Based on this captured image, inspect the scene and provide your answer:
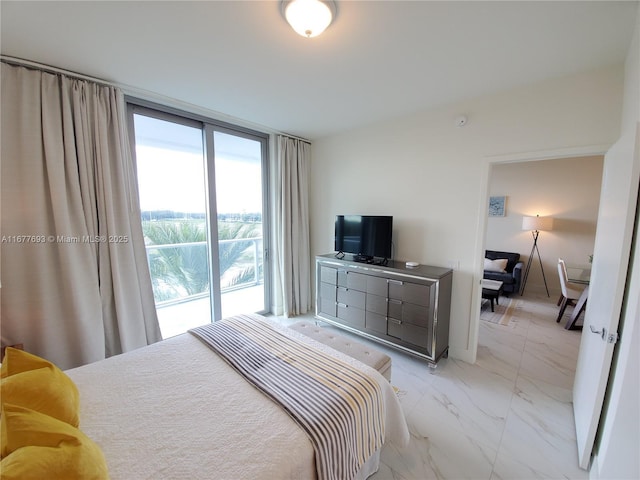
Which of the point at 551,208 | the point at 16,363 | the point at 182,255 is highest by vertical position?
the point at 551,208

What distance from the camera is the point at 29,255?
6.09 feet

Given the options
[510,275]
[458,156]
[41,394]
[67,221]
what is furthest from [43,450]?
[510,275]

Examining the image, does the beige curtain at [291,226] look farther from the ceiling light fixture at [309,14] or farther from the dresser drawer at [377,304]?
the ceiling light fixture at [309,14]

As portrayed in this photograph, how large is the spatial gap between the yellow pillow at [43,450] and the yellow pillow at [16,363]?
40 centimetres

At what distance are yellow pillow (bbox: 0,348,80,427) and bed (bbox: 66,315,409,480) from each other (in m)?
0.16

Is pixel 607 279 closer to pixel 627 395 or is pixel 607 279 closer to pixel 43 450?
pixel 627 395

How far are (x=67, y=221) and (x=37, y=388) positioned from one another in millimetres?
1427

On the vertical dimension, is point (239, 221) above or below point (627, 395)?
above

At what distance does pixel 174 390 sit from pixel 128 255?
1464mm

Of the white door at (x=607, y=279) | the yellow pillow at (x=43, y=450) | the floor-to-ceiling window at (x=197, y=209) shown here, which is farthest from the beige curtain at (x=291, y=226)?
the white door at (x=607, y=279)

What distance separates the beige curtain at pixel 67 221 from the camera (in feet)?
5.90

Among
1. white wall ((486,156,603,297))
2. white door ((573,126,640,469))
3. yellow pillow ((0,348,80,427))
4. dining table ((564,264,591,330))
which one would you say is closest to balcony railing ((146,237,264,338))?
yellow pillow ((0,348,80,427))

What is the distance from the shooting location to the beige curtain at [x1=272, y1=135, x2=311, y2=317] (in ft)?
11.6

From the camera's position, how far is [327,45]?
1.68m
